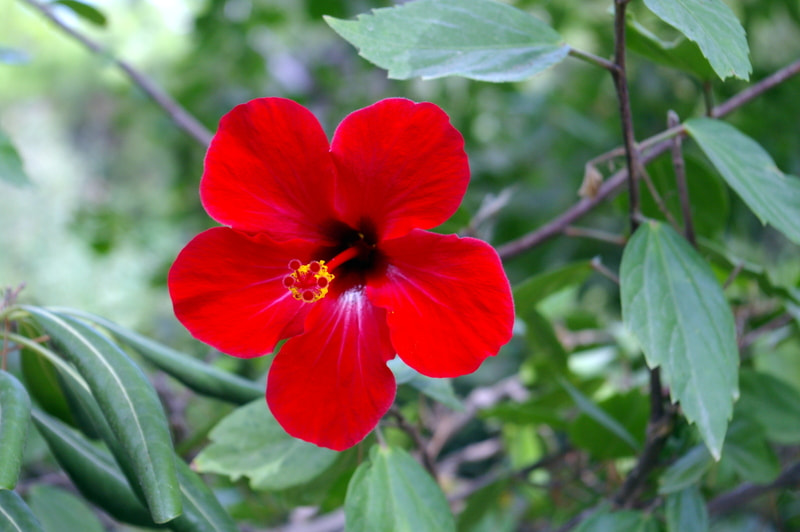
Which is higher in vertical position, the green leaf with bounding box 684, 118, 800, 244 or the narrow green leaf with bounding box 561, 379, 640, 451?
the green leaf with bounding box 684, 118, 800, 244

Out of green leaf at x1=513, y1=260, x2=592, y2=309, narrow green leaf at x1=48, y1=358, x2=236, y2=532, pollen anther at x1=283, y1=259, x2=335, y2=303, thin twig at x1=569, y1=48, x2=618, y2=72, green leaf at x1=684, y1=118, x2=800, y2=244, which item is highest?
thin twig at x1=569, y1=48, x2=618, y2=72

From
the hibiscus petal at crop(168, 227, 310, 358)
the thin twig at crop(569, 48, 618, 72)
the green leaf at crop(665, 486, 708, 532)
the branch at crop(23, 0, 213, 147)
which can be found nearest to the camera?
the hibiscus petal at crop(168, 227, 310, 358)

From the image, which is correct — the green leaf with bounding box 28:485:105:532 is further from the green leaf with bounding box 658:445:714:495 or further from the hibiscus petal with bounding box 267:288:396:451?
the green leaf with bounding box 658:445:714:495

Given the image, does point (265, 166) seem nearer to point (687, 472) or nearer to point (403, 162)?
point (403, 162)

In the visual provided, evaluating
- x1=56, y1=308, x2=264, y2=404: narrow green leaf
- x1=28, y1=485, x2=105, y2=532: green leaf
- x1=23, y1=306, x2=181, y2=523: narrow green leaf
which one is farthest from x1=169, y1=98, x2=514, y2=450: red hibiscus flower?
x1=28, y1=485, x2=105, y2=532: green leaf

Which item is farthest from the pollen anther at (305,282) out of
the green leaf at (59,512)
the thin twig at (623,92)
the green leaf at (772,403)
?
the green leaf at (772,403)

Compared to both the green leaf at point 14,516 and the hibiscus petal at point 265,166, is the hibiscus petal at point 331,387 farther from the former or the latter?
the green leaf at point 14,516
